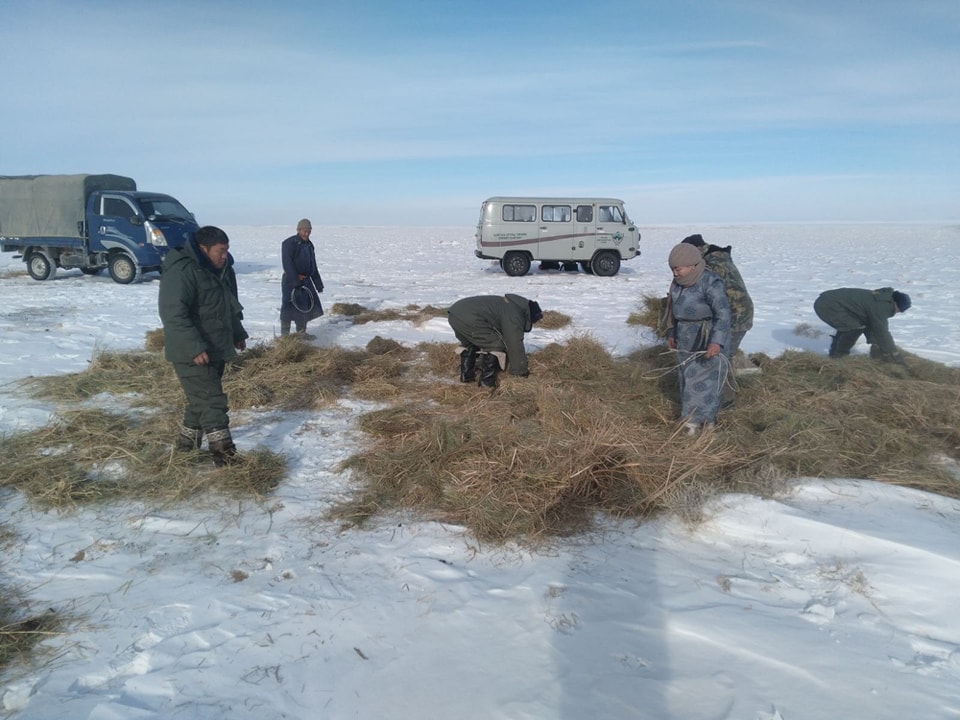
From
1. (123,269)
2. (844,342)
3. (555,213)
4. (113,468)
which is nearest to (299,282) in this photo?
(113,468)

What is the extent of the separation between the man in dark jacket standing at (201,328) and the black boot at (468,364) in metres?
2.28

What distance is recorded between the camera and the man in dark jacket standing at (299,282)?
686 centimetres

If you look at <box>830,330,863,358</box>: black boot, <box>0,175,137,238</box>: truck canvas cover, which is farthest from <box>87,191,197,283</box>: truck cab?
<box>830,330,863,358</box>: black boot

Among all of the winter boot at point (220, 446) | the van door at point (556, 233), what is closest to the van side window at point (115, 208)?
the van door at point (556, 233)

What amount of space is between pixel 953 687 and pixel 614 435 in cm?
187

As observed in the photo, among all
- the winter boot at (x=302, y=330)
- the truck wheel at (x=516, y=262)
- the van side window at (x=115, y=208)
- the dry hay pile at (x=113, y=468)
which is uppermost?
the van side window at (x=115, y=208)

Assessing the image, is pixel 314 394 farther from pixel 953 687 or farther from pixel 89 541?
pixel 953 687

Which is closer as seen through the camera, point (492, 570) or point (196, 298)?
point (492, 570)

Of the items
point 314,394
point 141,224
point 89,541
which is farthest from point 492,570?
point 141,224

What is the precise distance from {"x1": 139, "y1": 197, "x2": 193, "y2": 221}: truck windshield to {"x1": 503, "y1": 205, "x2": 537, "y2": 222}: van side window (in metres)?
7.60

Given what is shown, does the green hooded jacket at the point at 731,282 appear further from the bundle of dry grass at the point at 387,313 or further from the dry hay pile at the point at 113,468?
the bundle of dry grass at the point at 387,313

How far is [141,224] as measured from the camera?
11.7m

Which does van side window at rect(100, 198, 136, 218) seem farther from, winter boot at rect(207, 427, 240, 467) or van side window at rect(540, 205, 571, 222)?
winter boot at rect(207, 427, 240, 467)

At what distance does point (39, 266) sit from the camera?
12961mm
